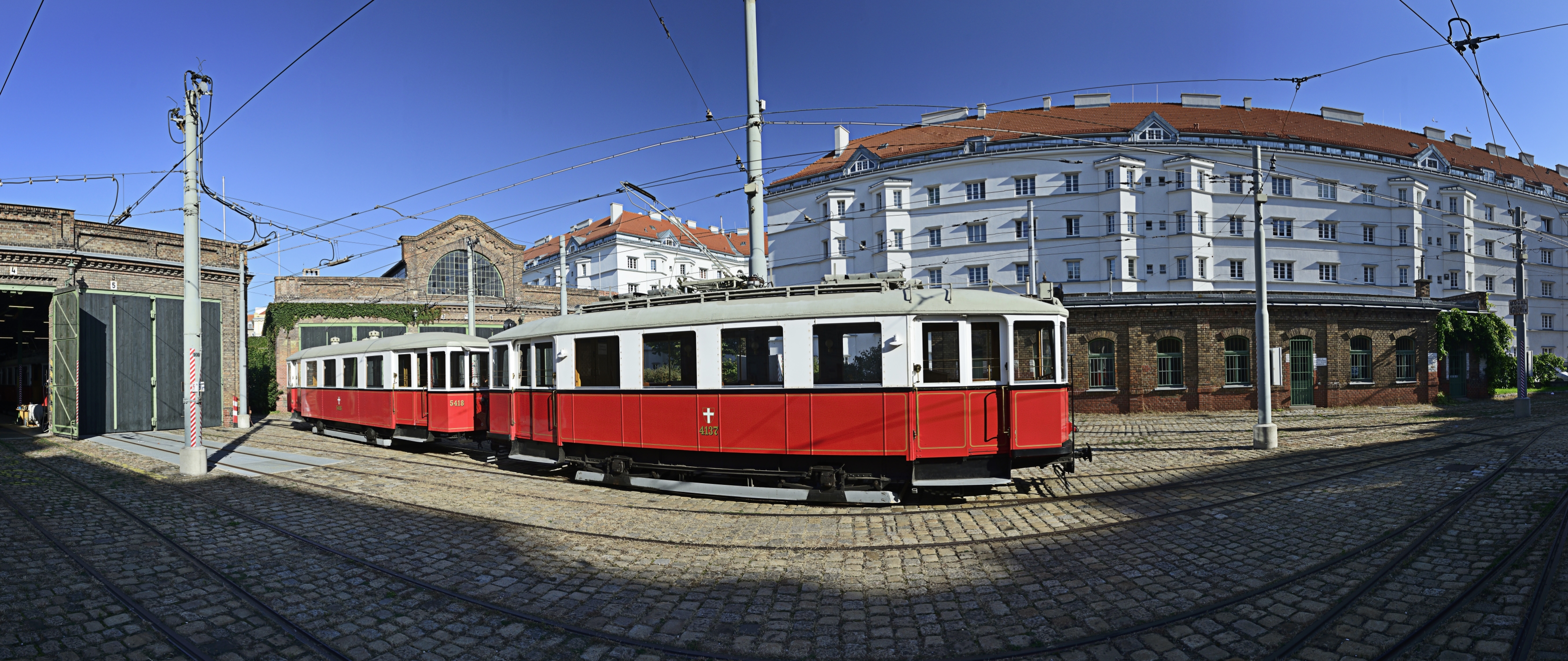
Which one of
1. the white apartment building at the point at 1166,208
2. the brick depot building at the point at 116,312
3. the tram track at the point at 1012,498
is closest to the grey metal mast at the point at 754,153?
the tram track at the point at 1012,498

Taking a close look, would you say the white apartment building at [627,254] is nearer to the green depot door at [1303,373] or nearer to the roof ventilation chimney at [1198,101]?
the roof ventilation chimney at [1198,101]

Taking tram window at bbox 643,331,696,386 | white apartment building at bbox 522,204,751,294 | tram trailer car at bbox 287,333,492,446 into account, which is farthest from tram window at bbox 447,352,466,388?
white apartment building at bbox 522,204,751,294

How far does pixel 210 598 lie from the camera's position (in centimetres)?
639

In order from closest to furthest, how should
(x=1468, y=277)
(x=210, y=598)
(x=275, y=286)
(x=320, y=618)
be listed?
(x=320, y=618)
(x=210, y=598)
(x=275, y=286)
(x=1468, y=277)

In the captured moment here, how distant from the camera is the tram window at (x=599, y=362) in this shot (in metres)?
11.4

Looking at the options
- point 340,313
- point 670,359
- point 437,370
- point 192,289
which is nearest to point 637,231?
point 340,313

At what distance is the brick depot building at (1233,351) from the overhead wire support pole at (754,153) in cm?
1490

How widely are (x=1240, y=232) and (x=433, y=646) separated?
5216 cm

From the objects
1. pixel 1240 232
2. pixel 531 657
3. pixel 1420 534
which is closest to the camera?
pixel 531 657

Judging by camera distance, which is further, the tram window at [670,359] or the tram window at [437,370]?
the tram window at [437,370]

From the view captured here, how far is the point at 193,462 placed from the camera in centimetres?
1330

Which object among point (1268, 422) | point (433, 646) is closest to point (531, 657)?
point (433, 646)

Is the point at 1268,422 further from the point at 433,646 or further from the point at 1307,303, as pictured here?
the point at 433,646

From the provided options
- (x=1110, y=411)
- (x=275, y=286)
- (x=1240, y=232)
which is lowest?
(x=1110, y=411)
